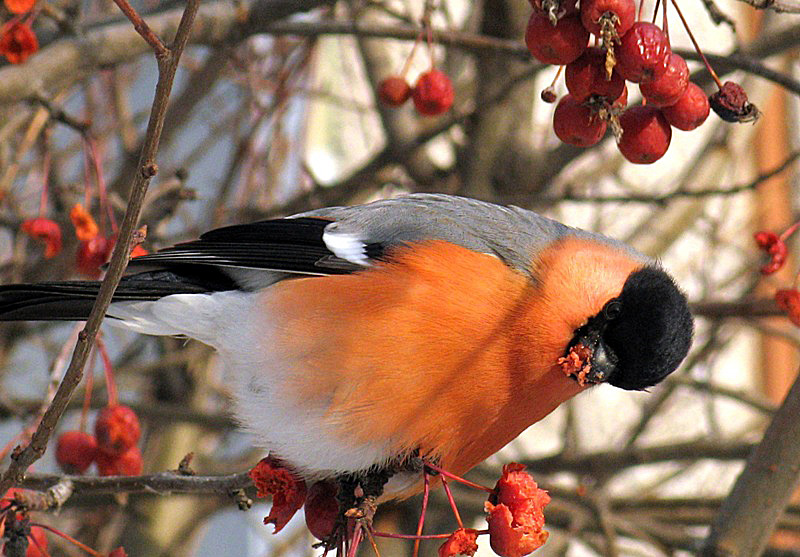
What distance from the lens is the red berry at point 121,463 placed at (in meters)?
2.21

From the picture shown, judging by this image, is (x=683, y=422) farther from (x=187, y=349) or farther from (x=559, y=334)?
(x=559, y=334)

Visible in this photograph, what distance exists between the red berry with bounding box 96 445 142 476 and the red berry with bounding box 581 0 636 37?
1392 millimetres

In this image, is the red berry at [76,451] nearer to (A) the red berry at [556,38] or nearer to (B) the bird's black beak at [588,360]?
(B) the bird's black beak at [588,360]

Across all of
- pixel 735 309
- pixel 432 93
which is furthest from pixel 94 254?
pixel 735 309

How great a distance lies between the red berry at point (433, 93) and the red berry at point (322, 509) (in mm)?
1022

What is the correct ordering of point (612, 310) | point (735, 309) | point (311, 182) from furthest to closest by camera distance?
point (311, 182) → point (735, 309) → point (612, 310)

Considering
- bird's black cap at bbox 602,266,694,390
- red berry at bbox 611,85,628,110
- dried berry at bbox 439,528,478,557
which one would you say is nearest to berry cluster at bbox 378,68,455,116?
bird's black cap at bbox 602,266,694,390

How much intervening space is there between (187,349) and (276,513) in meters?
1.79

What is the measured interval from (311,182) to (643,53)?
246cm

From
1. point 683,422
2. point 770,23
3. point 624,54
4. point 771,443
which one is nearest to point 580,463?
point 771,443

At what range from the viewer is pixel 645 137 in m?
1.61

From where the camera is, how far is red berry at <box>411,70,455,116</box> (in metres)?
2.44

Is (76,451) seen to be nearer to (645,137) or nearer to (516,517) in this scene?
(516,517)

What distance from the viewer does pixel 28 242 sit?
3332mm
